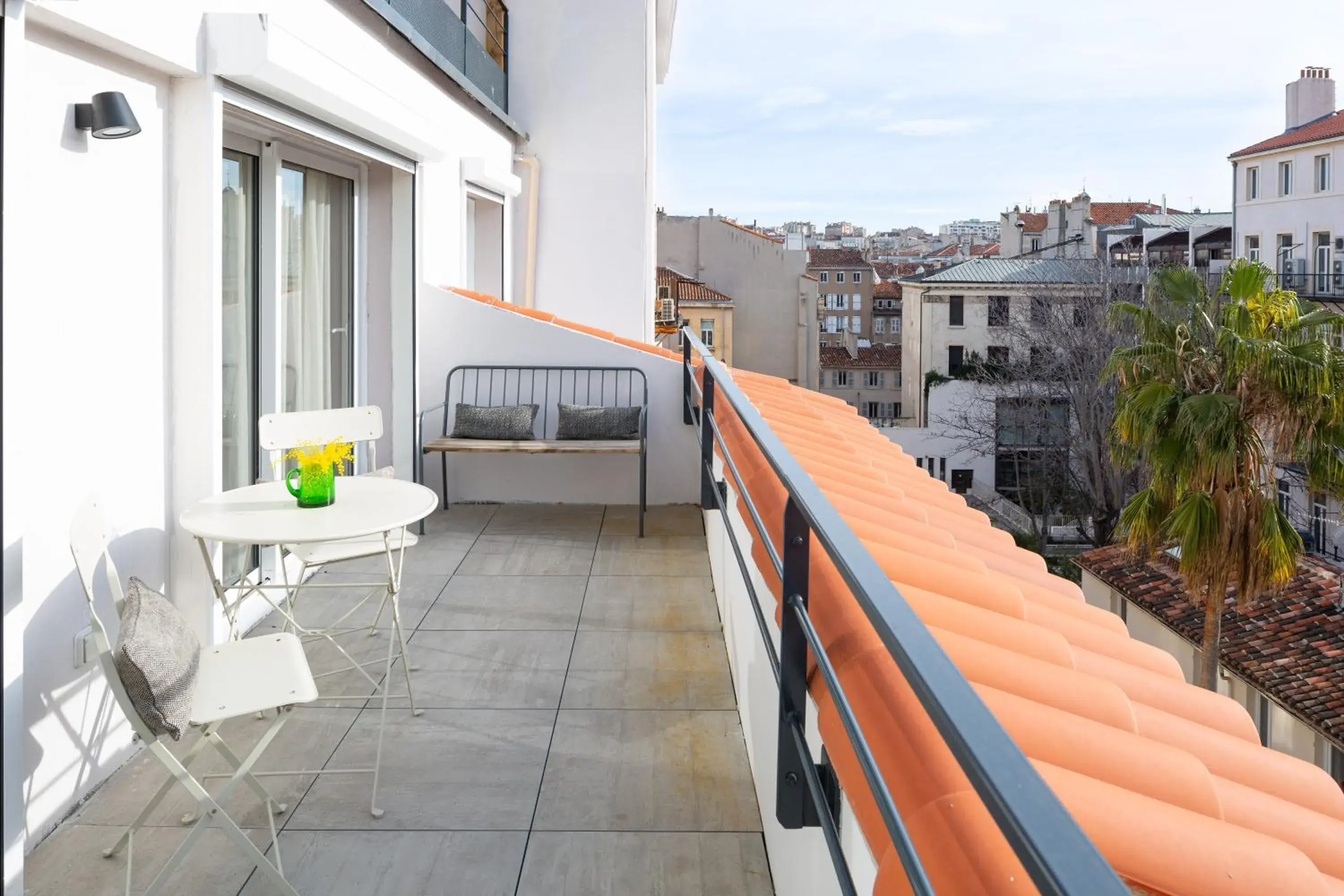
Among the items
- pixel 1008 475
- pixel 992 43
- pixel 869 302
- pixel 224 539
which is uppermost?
pixel 992 43

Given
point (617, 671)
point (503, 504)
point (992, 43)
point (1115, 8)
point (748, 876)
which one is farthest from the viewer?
point (992, 43)

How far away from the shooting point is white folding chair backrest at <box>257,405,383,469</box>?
15.4 feet

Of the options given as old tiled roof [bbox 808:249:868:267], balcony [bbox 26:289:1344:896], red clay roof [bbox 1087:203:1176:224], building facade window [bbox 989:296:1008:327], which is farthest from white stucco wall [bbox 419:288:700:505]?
red clay roof [bbox 1087:203:1176:224]

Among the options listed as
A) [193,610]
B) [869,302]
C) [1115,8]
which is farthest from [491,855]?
[1115,8]

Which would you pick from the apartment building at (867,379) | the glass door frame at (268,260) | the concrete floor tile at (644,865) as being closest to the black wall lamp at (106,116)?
the glass door frame at (268,260)

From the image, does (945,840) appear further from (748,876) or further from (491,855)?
(491,855)

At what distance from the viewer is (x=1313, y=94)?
39938mm

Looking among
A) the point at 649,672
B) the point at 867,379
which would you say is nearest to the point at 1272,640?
the point at 649,672

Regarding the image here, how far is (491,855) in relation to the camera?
3.07m

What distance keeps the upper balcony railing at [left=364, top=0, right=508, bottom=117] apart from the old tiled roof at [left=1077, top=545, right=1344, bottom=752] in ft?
36.9

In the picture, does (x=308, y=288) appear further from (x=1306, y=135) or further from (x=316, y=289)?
(x=1306, y=135)

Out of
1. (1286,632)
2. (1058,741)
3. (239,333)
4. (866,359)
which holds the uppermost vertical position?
(866,359)

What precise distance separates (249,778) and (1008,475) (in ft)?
124

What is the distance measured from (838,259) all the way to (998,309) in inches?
905
